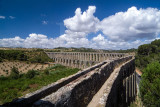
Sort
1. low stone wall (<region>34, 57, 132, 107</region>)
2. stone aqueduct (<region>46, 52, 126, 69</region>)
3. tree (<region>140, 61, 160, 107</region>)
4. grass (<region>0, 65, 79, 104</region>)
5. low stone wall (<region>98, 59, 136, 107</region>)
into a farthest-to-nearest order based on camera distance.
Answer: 1. stone aqueduct (<region>46, 52, 126, 69</region>)
2. grass (<region>0, 65, 79, 104</region>)
3. tree (<region>140, 61, 160, 107</region>)
4. low stone wall (<region>98, 59, 136, 107</region>)
5. low stone wall (<region>34, 57, 132, 107</region>)

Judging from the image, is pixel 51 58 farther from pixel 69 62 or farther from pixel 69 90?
pixel 69 90

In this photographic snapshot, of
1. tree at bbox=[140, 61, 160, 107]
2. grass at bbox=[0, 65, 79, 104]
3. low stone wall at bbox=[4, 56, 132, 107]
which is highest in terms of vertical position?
low stone wall at bbox=[4, 56, 132, 107]

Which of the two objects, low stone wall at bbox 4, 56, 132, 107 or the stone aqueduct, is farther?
the stone aqueduct

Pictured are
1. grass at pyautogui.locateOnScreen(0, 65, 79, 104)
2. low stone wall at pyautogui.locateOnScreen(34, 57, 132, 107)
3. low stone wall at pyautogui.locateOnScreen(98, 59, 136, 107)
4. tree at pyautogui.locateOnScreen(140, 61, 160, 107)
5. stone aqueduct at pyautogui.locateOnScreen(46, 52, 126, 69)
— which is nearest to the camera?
low stone wall at pyautogui.locateOnScreen(34, 57, 132, 107)

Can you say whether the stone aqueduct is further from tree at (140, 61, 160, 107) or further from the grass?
the grass

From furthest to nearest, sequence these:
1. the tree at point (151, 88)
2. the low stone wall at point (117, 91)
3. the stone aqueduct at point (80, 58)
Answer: the stone aqueduct at point (80, 58), the tree at point (151, 88), the low stone wall at point (117, 91)

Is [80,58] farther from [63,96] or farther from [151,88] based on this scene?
[63,96]

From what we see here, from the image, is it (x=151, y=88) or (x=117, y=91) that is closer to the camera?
(x=117, y=91)

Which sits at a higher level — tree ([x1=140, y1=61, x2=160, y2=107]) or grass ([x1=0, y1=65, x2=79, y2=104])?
tree ([x1=140, y1=61, x2=160, y2=107])

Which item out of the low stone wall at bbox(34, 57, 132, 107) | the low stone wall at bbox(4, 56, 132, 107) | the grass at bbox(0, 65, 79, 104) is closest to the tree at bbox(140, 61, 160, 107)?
the low stone wall at bbox(34, 57, 132, 107)

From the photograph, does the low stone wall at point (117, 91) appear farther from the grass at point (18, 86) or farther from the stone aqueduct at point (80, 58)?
the stone aqueduct at point (80, 58)

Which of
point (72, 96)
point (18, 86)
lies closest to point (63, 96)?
point (72, 96)

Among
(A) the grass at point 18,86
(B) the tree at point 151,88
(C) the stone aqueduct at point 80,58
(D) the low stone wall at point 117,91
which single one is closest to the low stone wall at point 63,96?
(D) the low stone wall at point 117,91

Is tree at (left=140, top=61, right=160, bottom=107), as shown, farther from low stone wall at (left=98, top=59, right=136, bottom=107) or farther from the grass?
the grass
